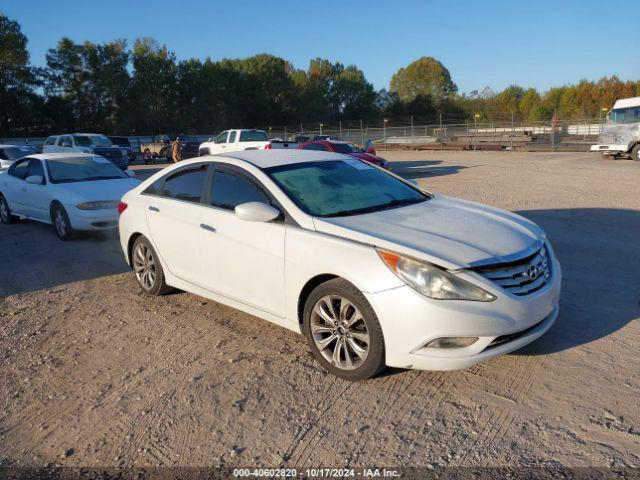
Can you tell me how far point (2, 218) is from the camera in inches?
436

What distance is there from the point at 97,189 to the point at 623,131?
20.9 m

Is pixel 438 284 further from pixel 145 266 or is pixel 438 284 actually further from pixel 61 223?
pixel 61 223

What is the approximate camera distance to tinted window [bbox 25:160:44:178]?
9.81 metres

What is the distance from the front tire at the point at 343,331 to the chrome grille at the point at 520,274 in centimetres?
78

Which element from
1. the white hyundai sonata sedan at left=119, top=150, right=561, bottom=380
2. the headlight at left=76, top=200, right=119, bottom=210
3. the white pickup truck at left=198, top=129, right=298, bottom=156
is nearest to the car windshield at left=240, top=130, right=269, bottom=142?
the white pickup truck at left=198, top=129, right=298, bottom=156

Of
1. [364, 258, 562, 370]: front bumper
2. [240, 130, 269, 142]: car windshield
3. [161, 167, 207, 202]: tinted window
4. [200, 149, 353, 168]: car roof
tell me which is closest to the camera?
[364, 258, 562, 370]: front bumper

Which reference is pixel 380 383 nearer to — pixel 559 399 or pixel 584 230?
pixel 559 399

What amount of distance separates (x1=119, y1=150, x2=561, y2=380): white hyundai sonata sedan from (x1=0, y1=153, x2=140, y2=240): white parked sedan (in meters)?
3.75

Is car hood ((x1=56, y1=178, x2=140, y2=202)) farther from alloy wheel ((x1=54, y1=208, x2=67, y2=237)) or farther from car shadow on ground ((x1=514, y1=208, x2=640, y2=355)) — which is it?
car shadow on ground ((x1=514, y1=208, x2=640, y2=355))

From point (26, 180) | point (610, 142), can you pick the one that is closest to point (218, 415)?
point (26, 180)

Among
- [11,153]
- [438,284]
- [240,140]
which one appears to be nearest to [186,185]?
[438,284]

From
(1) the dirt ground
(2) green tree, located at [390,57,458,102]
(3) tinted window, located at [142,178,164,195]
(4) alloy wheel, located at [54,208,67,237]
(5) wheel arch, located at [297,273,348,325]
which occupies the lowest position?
(1) the dirt ground

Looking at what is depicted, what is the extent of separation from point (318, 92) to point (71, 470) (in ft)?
268

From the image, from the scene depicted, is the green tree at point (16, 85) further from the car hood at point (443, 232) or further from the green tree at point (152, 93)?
the car hood at point (443, 232)
